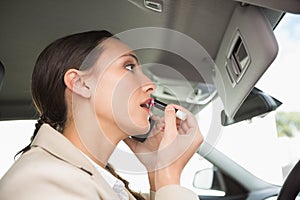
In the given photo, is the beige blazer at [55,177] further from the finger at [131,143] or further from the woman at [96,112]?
the finger at [131,143]

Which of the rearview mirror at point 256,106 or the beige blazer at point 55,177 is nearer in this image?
the beige blazer at point 55,177

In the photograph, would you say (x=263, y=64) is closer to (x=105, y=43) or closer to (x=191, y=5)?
(x=191, y=5)

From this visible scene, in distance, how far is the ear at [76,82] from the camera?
1.26 metres

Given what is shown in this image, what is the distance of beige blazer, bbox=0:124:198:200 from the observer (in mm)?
1017

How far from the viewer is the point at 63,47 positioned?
1.31 meters

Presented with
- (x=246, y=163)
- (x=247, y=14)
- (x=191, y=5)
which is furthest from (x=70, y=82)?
(x=246, y=163)

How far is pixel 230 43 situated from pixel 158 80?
64cm

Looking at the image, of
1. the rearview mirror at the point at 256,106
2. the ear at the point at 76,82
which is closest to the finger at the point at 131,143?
the ear at the point at 76,82

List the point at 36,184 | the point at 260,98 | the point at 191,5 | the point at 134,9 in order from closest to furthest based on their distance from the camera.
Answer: the point at 36,184 → the point at 191,5 → the point at 134,9 → the point at 260,98

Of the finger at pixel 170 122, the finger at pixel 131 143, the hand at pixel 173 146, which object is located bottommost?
the finger at pixel 131 143

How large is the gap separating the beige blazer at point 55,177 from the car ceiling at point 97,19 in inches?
20.3

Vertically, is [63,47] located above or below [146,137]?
above

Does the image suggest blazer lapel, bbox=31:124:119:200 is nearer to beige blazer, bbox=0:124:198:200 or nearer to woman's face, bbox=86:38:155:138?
beige blazer, bbox=0:124:198:200

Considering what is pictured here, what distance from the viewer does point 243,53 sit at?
1.52 m
